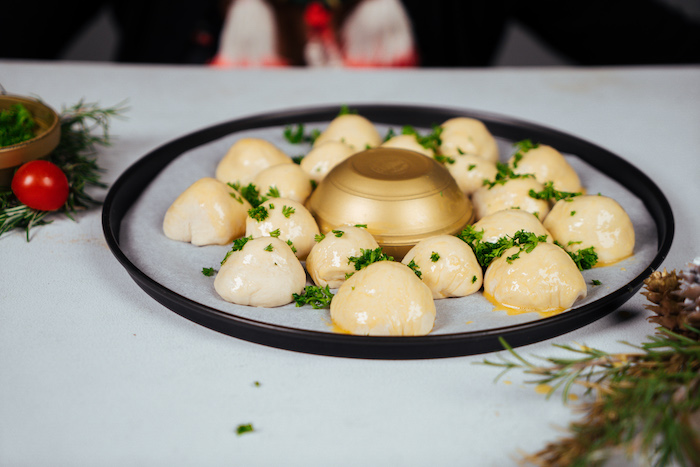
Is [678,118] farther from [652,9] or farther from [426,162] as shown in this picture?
[652,9]

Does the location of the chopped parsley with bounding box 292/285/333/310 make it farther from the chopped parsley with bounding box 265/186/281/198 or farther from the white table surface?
the chopped parsley with bounding box 265/186/281/198

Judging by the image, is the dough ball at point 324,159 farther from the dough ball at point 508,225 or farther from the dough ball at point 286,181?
the dough ball at point 508,225

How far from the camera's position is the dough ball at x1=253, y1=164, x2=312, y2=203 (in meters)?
1.22

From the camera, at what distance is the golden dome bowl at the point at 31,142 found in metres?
1.19

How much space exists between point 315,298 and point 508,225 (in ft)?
1.16

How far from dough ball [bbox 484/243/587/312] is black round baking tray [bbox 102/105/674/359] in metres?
0.05

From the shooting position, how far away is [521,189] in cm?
121

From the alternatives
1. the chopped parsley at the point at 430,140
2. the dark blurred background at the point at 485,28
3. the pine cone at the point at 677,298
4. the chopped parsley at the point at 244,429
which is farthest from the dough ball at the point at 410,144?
the dark blurred background at the point at 485,28

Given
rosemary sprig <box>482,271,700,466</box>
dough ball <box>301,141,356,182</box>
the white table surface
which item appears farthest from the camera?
dough ball <box>301,141,356,182</box>

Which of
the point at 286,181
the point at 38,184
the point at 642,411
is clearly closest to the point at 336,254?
the point at 286,181

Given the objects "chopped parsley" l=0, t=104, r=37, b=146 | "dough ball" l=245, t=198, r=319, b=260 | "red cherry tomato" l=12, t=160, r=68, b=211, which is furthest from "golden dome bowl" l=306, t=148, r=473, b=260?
"chopped parsley" l=0, t=104, r=37, b=146

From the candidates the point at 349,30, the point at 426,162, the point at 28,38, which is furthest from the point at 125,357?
the point at 28,38

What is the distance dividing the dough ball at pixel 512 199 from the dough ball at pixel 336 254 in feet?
0.94

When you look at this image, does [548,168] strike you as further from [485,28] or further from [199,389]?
[485,28]
